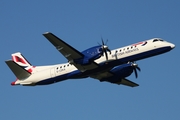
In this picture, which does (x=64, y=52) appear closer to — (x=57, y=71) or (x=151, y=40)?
(x=57, y=71)

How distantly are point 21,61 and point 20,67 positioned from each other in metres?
4.69

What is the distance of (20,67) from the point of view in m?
45.4

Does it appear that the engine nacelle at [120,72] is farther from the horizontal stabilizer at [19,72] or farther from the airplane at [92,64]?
the horizontal stabilizer at [19,72]

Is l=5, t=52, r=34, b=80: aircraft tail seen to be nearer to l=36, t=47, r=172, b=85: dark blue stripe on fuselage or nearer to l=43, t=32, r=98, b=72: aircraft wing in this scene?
l=36, t=47, r=172, b=85: dark blue stripe on fuselage

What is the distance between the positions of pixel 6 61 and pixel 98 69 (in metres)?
9.89

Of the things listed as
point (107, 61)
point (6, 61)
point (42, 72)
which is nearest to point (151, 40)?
point (107, 61)

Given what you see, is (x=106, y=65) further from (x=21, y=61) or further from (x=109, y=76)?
(x=21, y=61)

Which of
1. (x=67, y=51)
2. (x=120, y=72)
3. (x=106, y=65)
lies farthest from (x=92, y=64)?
(x=120, y=72)

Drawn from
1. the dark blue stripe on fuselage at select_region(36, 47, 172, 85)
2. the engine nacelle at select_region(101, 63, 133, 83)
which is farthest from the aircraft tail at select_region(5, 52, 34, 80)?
the engine nacelle at select_region(101, 63, 133, 83)

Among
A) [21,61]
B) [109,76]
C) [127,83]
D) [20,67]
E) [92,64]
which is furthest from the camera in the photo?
[127,83]

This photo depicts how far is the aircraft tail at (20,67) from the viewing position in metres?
44.5

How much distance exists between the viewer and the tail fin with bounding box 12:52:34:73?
48.6 m

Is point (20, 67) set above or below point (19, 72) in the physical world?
above

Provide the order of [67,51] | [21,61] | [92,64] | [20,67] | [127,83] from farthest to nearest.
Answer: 1. [127,83]
2. [21,61]
3. [20,67]
4. [92,64]
5. [67,51]
